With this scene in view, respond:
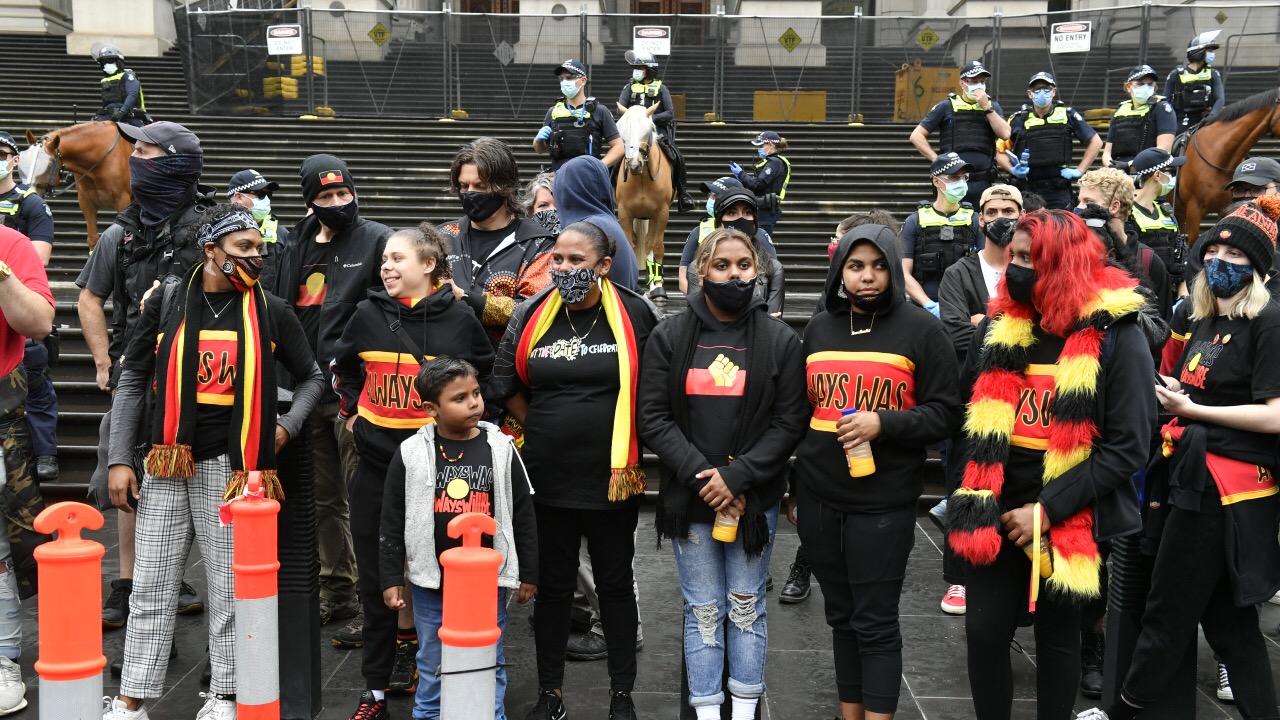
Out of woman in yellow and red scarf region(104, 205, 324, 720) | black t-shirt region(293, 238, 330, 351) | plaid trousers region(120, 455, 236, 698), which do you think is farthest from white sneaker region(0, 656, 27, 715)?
black t-shirt region(293, 238, 330, 351)

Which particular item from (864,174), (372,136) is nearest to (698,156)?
(864,174)

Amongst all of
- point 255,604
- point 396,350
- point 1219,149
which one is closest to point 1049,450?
point 396,350

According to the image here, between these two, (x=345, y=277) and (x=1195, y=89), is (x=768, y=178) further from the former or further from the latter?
(x=345, y=277)

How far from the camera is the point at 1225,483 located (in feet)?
13.7

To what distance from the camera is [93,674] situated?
3264mm

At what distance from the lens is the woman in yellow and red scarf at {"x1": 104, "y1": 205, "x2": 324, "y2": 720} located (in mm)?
4418

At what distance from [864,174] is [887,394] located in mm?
13203

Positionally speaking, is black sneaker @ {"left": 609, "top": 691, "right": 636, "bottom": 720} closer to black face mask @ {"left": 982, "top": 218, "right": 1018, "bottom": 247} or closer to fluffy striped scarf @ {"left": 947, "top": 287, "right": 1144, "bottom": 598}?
fluffy striped scarf @ {"left": 947, "top": 287, "right": 1144, "bottom": 598}

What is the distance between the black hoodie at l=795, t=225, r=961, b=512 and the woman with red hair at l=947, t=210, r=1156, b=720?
147mm

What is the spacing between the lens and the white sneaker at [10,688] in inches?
183

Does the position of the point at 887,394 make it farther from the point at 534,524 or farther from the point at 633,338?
the point at 534,524

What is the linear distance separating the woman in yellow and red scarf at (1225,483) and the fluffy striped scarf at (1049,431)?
49 cm

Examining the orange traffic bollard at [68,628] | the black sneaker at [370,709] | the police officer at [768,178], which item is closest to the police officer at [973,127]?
the police officer at [768,178]

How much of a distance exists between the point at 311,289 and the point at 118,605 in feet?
6.10
